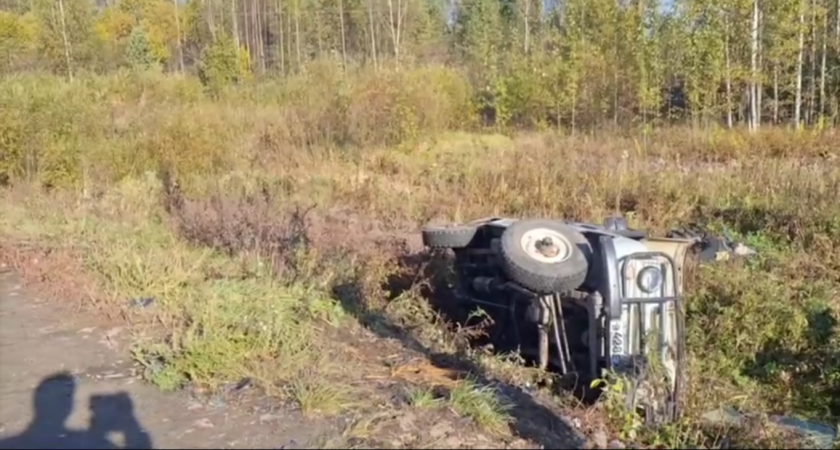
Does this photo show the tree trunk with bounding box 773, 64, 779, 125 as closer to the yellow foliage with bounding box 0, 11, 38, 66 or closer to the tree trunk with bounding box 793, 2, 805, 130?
the tree trunk with bounding box 793, 2, 805, 130

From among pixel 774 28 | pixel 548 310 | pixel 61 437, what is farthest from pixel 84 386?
pixel 774 28

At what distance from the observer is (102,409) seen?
179 inches

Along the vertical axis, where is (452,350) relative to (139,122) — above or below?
below

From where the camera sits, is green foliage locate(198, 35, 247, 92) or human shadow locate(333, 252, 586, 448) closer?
human shadow locate(333, 252, 586, 448)

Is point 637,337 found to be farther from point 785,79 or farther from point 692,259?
point 785,79

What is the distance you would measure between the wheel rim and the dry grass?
81 centimetres

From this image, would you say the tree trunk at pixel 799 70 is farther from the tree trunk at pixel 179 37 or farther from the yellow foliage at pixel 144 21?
the yellow foliage at pixel 144 21

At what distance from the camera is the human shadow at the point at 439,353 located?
14.2 feet

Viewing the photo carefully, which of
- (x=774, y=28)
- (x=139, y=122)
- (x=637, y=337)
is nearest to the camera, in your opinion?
(x=637, y=337)

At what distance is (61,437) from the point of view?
4.14 meters

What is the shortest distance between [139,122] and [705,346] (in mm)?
11121

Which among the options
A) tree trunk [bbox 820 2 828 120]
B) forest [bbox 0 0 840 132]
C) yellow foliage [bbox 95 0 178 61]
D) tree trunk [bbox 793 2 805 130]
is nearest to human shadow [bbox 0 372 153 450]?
forest [bbox 0 0 840 132]

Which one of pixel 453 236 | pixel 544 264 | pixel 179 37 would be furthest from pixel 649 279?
pixel 179 37

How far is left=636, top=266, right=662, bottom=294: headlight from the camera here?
4.90 metres
